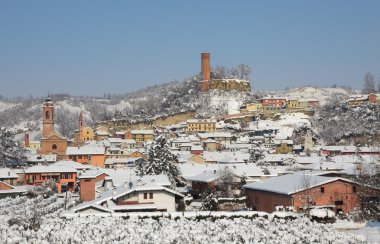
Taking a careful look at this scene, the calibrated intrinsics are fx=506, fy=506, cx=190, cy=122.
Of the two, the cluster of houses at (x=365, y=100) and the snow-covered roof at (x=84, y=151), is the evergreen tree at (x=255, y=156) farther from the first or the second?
the cluster of houses at (x=365, y=100)

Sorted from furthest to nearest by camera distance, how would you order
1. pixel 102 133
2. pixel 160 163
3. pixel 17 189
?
pixel 102 133
pixel 17 189
pixel 160 163

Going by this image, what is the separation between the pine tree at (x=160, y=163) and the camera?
163 ft

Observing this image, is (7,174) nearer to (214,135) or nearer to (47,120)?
(47,120)

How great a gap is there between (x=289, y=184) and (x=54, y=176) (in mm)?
30980

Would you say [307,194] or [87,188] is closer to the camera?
[307,194]

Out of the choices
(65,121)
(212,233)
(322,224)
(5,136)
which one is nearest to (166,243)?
(212,233)

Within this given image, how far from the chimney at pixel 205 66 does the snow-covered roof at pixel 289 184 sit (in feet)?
306

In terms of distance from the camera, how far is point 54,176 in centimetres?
5694

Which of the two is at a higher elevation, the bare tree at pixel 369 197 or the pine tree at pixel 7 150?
the pine tree at pixel 7 150

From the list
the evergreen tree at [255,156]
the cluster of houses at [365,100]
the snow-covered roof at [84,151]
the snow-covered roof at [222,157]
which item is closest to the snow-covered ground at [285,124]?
the cluster of houses at [365,100]

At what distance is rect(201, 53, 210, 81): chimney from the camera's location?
131 meters

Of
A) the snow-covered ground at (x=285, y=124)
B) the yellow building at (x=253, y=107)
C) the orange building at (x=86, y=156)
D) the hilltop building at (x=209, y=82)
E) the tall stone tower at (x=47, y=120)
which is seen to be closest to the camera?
the orange building at (x=86, y=156)

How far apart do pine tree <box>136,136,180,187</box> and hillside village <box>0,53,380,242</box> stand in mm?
102

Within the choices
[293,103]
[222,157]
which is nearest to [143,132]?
[222,157]
